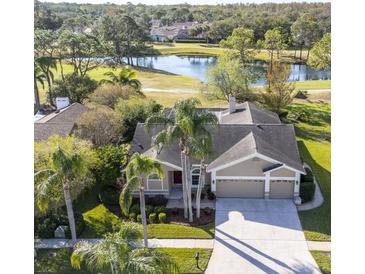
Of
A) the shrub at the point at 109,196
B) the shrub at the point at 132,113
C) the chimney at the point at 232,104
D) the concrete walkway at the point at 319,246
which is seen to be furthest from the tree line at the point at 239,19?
the concrete walkway at the point at 319,246

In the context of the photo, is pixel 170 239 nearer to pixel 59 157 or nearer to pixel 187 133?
pixel 187 133

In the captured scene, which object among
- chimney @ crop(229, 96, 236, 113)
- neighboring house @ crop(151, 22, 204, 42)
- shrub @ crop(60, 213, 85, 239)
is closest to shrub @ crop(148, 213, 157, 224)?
shrub @ crop(60, 213, 85, 239)

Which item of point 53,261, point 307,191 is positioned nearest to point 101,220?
point 53,261

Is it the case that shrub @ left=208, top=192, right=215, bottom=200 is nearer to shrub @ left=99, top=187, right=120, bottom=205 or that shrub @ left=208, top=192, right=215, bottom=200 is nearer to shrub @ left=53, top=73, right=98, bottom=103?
shrub @ left=99, top=187, right=120, bottom=205

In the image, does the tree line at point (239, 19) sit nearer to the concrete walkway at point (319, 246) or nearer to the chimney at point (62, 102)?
the chimney at point (62, 102)

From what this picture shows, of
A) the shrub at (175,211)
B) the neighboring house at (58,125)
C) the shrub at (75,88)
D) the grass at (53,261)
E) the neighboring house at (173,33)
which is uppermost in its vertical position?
the neighboring house at (173,33)

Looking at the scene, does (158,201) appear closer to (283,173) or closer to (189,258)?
(189,258)
